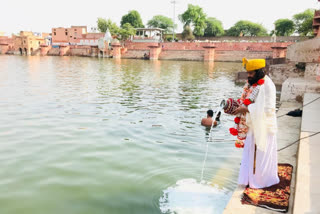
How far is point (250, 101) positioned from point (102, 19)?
7156 cm

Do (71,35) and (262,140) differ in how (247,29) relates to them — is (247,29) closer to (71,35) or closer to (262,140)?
(71,35)

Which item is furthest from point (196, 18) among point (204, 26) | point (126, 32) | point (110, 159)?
point (110, 159)

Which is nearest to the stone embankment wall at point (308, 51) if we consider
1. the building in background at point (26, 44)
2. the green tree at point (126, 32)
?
the green tree at point (126, 32)

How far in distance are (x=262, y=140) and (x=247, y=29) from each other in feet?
248

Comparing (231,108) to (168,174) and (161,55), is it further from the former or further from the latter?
(161,55)

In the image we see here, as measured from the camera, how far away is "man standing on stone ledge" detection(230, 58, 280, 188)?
3.15 metres

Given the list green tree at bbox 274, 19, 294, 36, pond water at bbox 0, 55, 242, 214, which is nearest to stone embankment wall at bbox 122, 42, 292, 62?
green tree at bbox 274, 19, 294, 36

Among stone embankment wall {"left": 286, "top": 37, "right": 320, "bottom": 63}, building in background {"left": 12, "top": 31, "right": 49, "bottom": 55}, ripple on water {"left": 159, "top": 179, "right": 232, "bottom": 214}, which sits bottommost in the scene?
ripple on water {"left": 159, "top": 179, "right": 232, "bottom": 214}

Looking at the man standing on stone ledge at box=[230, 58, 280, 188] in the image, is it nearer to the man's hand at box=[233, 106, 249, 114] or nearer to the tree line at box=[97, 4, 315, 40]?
the man's hand at box=[233, 106, 249, 114]

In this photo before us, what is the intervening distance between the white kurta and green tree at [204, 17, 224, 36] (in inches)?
2819

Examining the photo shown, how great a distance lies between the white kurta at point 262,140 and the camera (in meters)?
3.14

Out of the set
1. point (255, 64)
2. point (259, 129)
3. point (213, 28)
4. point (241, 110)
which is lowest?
point (259, 129)

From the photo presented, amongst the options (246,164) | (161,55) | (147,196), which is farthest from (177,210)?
(161,55)

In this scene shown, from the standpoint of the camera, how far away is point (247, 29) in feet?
238
